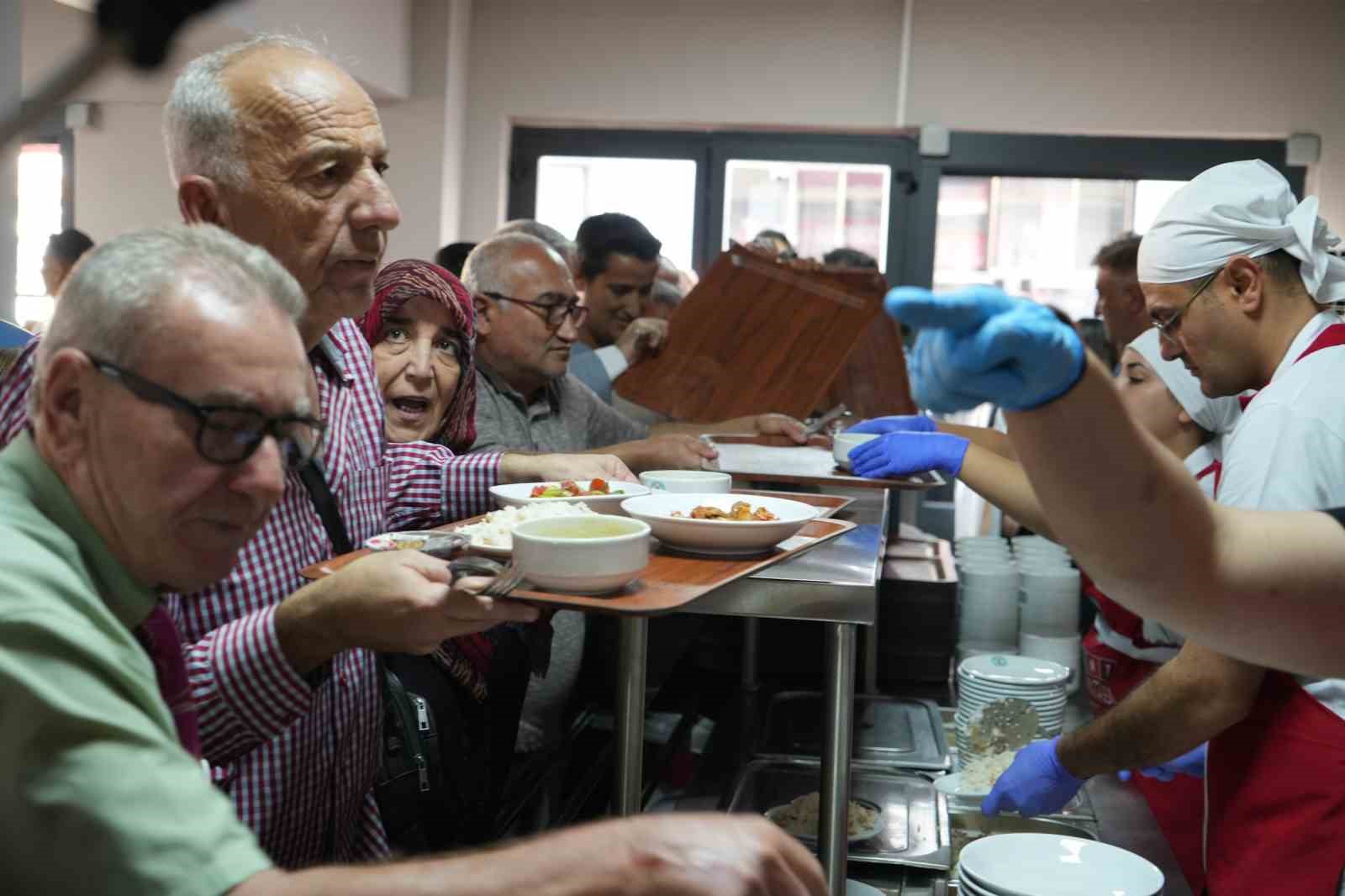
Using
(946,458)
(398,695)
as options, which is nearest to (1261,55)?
(946,458)

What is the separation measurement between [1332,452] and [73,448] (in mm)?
1545

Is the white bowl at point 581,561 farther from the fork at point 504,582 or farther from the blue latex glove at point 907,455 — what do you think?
the blue latex glove at point 907,455

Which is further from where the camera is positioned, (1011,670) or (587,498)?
(1011,670)

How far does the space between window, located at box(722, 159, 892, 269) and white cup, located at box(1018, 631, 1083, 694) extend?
10.7ft

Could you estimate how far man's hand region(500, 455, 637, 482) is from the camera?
194 centimetres

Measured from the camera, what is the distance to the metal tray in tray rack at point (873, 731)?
257cm

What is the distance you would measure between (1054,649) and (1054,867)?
74.1 inches

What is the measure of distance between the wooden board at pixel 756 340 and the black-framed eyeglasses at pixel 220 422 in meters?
2.41

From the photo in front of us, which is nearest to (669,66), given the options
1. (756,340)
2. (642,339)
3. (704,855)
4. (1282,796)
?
(642,339)

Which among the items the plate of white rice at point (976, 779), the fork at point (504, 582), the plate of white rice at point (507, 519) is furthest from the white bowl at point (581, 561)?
the plate of white rice at point (976, 779)

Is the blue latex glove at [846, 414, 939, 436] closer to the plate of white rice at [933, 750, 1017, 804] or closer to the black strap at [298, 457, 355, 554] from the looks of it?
the plate of white rice at [933, 750, 1017, 804]

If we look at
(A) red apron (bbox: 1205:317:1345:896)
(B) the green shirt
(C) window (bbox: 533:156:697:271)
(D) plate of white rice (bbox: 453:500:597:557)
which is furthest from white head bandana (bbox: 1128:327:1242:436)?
(C) window (bbox: 533:156:697:271)

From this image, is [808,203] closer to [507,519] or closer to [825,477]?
[825,477]

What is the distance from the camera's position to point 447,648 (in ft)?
6.27
